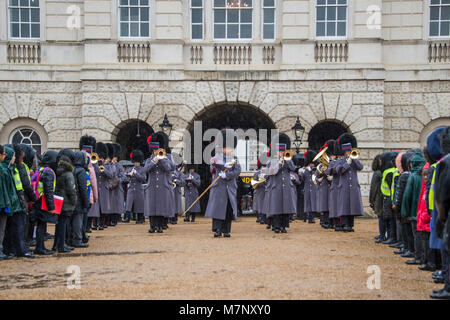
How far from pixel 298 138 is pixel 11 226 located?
10028 mm

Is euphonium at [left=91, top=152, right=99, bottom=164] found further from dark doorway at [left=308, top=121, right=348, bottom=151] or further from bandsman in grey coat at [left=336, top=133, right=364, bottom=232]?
dark doorway at [left=308, top=121, right=348, bottom=151]

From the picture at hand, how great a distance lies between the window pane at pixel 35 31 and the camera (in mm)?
18156

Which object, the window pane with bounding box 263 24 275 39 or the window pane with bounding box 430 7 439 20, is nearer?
the window pane with bounding box 430 7 439 20

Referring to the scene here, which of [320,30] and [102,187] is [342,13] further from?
[102,187]

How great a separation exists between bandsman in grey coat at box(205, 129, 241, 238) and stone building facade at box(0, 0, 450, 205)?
5819 millimetres

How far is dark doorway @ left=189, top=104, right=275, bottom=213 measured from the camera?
18.3 m

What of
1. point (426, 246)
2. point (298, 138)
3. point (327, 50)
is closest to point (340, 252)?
point (426, 246)

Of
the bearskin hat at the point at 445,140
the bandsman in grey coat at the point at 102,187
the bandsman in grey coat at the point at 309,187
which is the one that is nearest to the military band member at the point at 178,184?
the bandsman in grey coat at the point at 102,187

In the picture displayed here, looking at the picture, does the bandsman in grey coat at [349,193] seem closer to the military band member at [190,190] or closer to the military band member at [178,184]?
the military band member at [178,184]

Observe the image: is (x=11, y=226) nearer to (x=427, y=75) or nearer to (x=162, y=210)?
(x=162, y=210)

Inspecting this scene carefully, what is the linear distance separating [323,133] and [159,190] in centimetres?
777

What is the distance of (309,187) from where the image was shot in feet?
53.0


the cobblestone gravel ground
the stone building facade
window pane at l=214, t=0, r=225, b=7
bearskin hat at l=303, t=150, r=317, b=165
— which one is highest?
window pane at l=214, t=0, r=225, b=7

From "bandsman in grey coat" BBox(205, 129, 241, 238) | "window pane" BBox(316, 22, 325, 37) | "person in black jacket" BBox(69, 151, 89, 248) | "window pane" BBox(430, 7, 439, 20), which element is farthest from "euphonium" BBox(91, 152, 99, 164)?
"window pane" BBox(430, 7, 439, 20)
